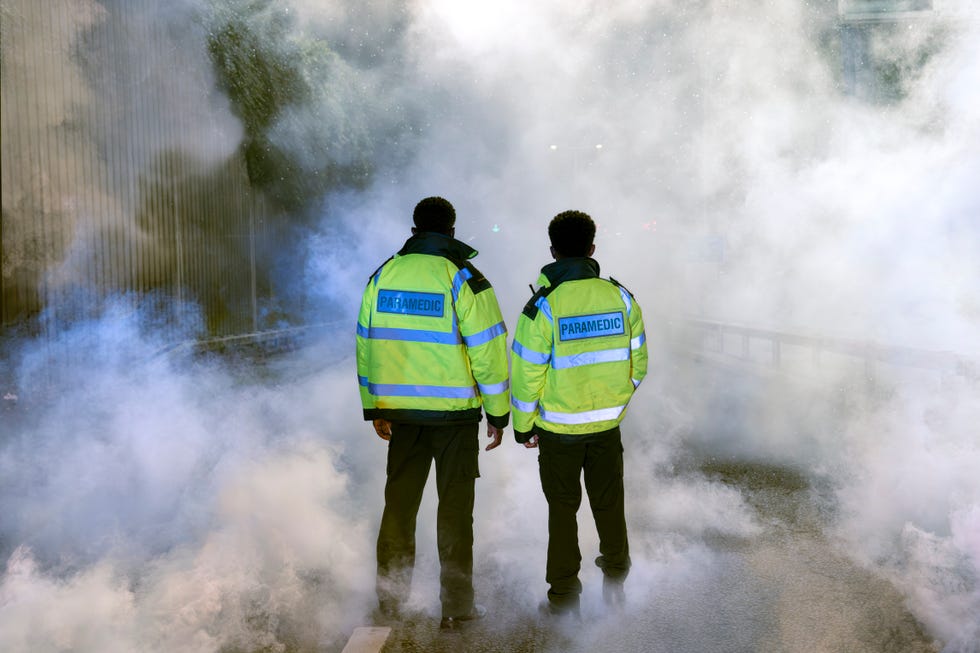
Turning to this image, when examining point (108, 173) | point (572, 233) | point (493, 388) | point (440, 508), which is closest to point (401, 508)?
point (440, 508)

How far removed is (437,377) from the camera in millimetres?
3082

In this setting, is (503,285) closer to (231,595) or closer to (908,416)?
(908,416)

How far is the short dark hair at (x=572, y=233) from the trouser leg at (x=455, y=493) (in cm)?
85

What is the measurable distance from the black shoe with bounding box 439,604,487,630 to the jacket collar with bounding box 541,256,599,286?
1385 mm

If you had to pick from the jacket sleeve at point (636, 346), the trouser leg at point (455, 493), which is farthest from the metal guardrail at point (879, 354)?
the trouser leg at point (455, 493)

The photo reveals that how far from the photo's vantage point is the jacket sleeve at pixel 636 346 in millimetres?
3215

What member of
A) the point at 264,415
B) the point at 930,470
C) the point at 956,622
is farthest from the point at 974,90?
the point at 264,415

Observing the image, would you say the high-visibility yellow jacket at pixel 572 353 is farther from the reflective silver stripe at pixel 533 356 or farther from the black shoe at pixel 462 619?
the black shoe at pixel 462 619

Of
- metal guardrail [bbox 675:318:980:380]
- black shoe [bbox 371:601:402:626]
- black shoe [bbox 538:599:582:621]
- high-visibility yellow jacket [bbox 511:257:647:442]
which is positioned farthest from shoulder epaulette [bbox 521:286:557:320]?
metal guardrail [bbox 675:318:980:380]

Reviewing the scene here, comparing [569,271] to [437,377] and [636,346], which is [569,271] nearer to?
[636,346]

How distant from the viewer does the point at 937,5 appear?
21.5 ft

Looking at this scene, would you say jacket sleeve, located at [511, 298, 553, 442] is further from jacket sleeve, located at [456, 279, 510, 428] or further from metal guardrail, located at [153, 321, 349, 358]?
metal guardrail, located at [153, 321, 349, 358]

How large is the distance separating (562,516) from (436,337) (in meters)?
0.93

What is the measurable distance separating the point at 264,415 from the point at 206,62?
19.9ft
